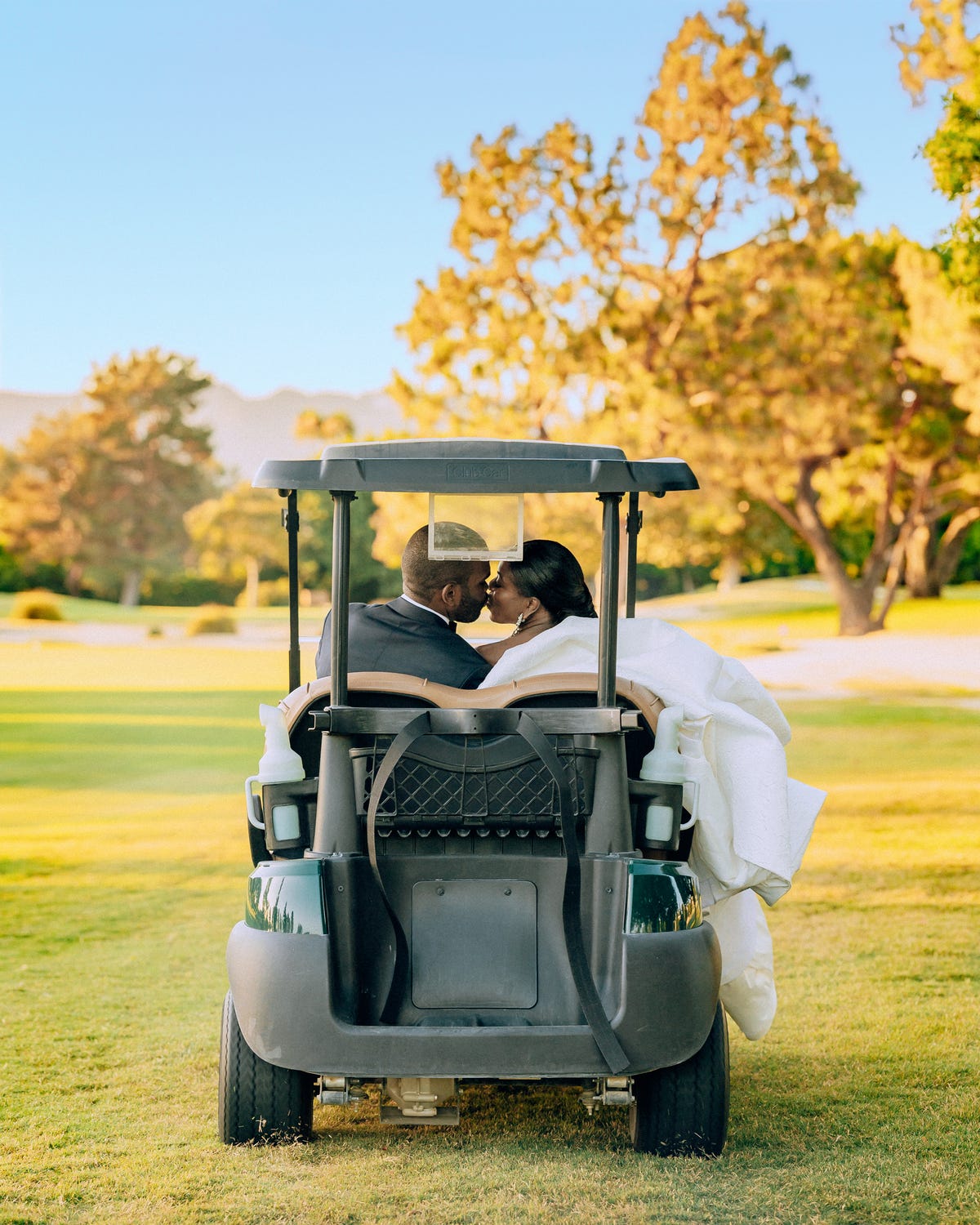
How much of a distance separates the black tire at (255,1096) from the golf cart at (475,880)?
0.11 m

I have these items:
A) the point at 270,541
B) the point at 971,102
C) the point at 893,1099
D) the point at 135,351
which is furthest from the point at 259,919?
the point at 135,351

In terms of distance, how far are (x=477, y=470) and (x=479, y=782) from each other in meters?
0.64

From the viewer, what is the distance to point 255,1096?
3277 mm

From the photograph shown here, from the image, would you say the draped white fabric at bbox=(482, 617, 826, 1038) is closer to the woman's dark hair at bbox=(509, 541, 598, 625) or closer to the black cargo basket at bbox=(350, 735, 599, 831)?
the woman's dark hair at bbox=(509, 541, 598, 625)

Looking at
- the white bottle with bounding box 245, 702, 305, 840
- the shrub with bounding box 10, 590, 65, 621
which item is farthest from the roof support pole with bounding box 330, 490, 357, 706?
the shrub with bounding box 10, 590, 65, 621

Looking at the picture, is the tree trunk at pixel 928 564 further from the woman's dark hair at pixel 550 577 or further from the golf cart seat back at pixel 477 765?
the golf cart seat back at pixel 477 765

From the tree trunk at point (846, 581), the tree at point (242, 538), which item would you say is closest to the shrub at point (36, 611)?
the tree at point (242, 538)

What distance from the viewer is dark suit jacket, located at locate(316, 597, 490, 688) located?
3398mm

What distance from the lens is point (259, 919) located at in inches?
123

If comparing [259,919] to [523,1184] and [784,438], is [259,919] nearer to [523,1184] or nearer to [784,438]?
[523,1184]

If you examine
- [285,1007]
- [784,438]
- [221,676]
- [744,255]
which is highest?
[744,255]

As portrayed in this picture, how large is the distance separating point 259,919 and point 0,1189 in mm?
784

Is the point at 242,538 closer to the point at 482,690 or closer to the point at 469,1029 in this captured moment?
the point at 482,690

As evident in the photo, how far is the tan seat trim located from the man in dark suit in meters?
0.20
